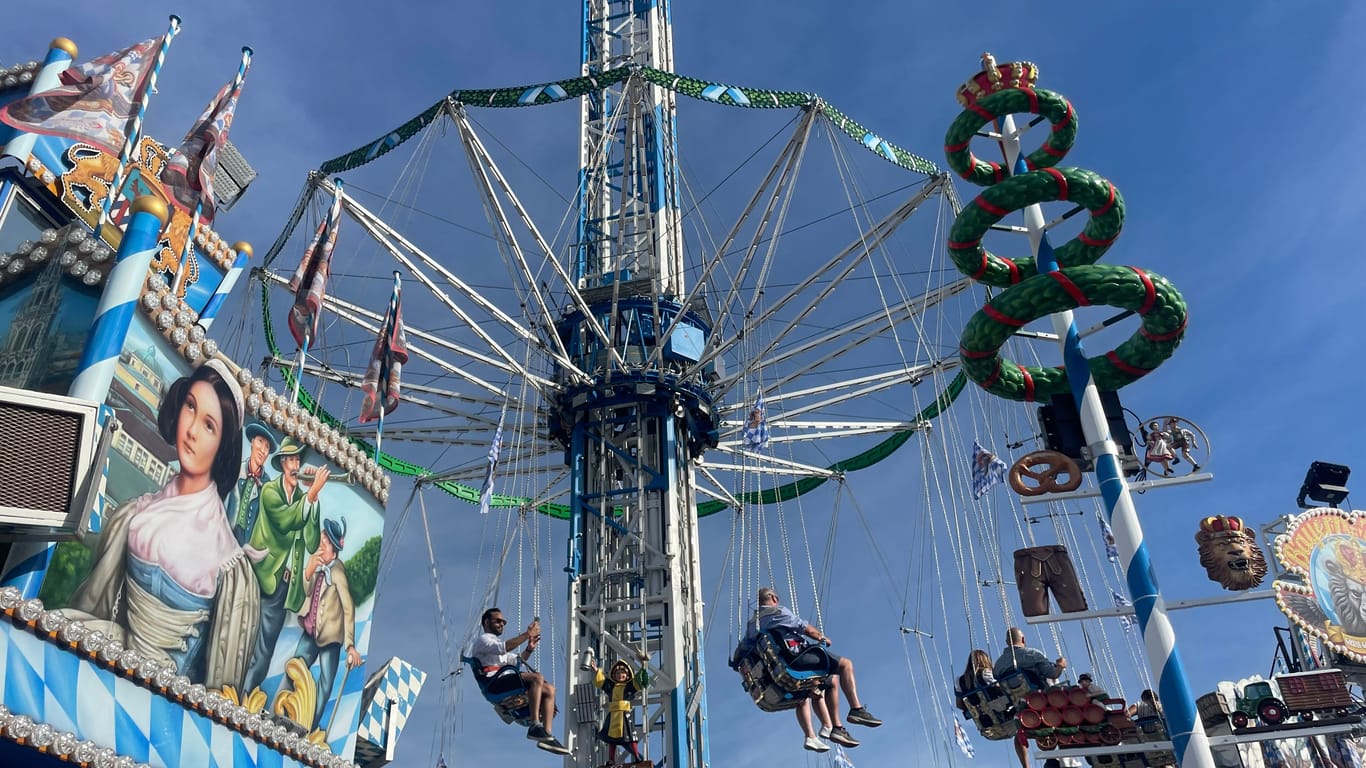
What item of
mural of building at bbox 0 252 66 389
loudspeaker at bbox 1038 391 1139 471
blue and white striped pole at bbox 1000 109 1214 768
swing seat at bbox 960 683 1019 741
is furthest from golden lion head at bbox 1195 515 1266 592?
mural of building at bbox 0 252 66 389

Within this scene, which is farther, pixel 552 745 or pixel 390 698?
pixel 552 745

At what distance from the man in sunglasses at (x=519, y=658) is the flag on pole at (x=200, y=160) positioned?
761 cm

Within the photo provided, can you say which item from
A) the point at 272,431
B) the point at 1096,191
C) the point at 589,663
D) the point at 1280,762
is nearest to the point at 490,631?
the point at 589,663

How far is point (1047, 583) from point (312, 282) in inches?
410

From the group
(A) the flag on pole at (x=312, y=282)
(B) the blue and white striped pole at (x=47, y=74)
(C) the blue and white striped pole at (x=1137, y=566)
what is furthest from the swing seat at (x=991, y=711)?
(B) the blue and white striped pole at (x=47, y=74)

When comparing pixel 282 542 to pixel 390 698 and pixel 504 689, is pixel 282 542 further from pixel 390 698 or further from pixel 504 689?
pixel 504 689

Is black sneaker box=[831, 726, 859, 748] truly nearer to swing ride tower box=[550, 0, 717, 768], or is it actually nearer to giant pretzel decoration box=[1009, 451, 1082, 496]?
swing ride tower box=[550, 0, 717, 768]

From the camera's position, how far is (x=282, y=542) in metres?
13.2

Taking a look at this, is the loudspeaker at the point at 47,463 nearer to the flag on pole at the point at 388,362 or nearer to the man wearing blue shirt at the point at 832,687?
the flag on pole at the point at 388,362

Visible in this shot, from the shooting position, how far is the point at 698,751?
2022 cm

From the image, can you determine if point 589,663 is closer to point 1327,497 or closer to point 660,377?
point 660,377

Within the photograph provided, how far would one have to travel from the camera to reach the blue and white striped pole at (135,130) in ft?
40.1

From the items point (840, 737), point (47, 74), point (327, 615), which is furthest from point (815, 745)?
point (47, 74)

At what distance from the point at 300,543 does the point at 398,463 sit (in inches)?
506
